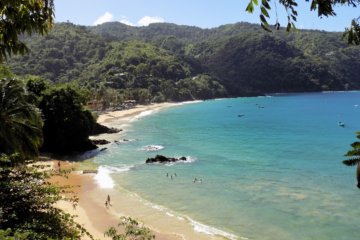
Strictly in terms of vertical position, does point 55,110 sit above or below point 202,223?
above

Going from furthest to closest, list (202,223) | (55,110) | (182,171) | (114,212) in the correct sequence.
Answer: (55,110), (182,171), (114,212), (202,223)

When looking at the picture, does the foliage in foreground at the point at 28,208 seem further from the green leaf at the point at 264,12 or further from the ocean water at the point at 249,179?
the ocean water at the point at 249,179

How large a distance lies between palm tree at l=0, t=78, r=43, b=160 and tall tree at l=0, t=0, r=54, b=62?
70.1ft

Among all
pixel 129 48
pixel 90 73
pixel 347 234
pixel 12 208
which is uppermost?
pixel 129 48

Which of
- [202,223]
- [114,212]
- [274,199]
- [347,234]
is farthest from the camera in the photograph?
[274,199]

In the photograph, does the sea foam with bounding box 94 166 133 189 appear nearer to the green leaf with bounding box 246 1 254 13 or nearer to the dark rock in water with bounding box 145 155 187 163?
the dark rock in water with bounding box 145 155 187 163

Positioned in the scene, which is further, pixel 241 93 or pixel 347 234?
pixel 241 93

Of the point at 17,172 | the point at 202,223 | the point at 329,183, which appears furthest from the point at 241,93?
the point at 17,172

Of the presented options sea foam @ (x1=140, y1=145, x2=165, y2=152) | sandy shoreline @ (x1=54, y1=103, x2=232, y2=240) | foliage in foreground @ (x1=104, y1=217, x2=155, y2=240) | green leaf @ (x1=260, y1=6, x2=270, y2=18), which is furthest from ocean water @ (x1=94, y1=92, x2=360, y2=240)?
green leaf @ (x1=260, y1=6, x2=270, y2=18)

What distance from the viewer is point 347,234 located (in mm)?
24875

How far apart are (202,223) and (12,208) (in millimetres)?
16499

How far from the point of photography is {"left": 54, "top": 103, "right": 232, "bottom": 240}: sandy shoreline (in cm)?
2489

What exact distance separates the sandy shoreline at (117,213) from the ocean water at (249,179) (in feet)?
3.99

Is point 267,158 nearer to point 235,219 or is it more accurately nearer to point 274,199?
point 274,199
